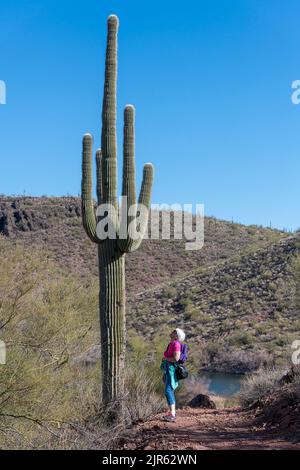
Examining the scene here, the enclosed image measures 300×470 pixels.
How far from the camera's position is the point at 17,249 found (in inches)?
407

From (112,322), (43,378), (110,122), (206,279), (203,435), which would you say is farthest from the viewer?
(206,279)

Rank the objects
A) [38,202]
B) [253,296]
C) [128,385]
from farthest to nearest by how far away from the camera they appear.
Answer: [38,202]
[253,296]
[128,385]

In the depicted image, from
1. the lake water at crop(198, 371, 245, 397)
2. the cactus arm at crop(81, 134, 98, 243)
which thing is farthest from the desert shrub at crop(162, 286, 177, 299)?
the cactus arm at crop(81, 134, 98, 243)

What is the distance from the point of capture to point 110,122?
11.6m

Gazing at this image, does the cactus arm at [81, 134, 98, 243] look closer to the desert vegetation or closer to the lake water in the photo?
the desert vegetation

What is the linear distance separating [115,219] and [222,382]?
13.9 meters

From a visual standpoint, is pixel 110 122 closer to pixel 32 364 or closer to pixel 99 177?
pixel 99 177

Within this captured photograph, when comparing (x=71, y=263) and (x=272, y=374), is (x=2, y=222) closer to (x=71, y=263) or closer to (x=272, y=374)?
(x=71, y=263)

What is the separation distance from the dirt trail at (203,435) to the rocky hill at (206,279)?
7583 mm

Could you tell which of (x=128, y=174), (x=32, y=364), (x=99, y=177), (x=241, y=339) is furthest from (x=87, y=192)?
(x=241, y=339)

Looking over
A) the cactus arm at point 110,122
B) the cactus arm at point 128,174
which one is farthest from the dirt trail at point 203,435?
the cactus arm at point 110,122

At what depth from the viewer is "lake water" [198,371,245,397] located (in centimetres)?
2078
